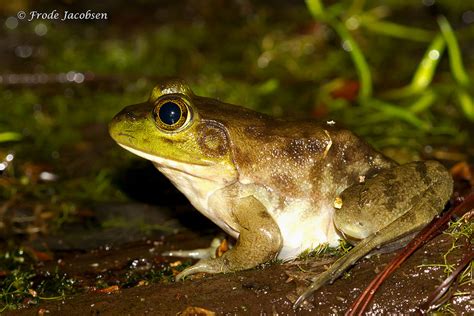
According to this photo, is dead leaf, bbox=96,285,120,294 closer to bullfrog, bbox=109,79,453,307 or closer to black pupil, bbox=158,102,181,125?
bullfrog, bbox=109,79,453,307

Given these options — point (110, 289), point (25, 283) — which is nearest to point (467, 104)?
point (110, 289)

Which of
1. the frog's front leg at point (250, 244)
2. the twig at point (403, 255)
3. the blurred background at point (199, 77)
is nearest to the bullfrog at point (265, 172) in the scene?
the frog's front leg at point (250, 244)

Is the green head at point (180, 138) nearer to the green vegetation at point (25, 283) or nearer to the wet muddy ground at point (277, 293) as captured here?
the wet muddy ground at point (277, 293)

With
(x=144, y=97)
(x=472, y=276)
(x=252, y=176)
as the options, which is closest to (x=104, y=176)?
(x=144, y=97)

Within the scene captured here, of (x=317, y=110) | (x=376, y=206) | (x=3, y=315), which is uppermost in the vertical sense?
(x=317, y=110)

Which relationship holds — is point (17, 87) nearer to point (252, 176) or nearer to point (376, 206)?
point (252, 176)

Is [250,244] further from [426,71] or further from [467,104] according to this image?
[426,71]
